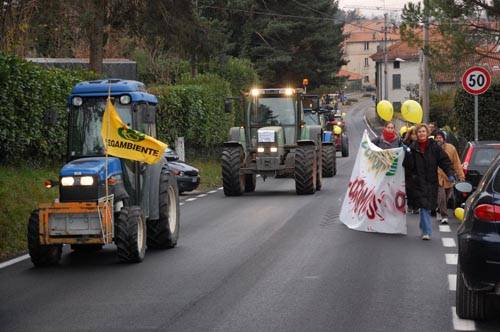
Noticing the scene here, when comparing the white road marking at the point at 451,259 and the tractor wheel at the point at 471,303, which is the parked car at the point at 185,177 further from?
the tractor wheel at the point at 471,303

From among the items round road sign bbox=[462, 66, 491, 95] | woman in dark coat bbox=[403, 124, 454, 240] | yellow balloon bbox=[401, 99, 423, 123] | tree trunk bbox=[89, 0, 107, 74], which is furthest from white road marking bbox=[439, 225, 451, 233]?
tree trunk bbox=[89, 0, 107, 74]

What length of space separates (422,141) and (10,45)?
15187 millimetres

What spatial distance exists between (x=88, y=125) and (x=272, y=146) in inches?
494

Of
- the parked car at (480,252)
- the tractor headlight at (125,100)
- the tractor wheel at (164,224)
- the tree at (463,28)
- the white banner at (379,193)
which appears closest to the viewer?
the parked car at (480,252)

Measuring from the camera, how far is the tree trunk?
30547 mm

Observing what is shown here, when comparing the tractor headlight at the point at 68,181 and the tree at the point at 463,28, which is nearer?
the tractor headlight at the point at 68,181

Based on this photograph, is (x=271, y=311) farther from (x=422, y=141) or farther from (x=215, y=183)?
(x=215, y=183)

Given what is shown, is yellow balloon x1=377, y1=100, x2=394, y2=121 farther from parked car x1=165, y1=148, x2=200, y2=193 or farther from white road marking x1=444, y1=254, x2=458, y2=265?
parked car x1=165, y1=148, x2=200, y2=193

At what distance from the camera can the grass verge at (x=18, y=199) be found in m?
16.0

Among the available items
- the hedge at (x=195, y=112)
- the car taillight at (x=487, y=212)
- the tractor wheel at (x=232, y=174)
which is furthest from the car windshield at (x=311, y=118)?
the car taillight at (x=487, y=212)

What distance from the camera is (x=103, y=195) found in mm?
13273

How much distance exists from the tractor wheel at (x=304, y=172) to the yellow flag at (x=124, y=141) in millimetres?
12014

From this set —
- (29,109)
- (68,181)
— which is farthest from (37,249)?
(29,109)

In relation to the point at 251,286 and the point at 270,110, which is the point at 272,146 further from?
the point at 251,286
